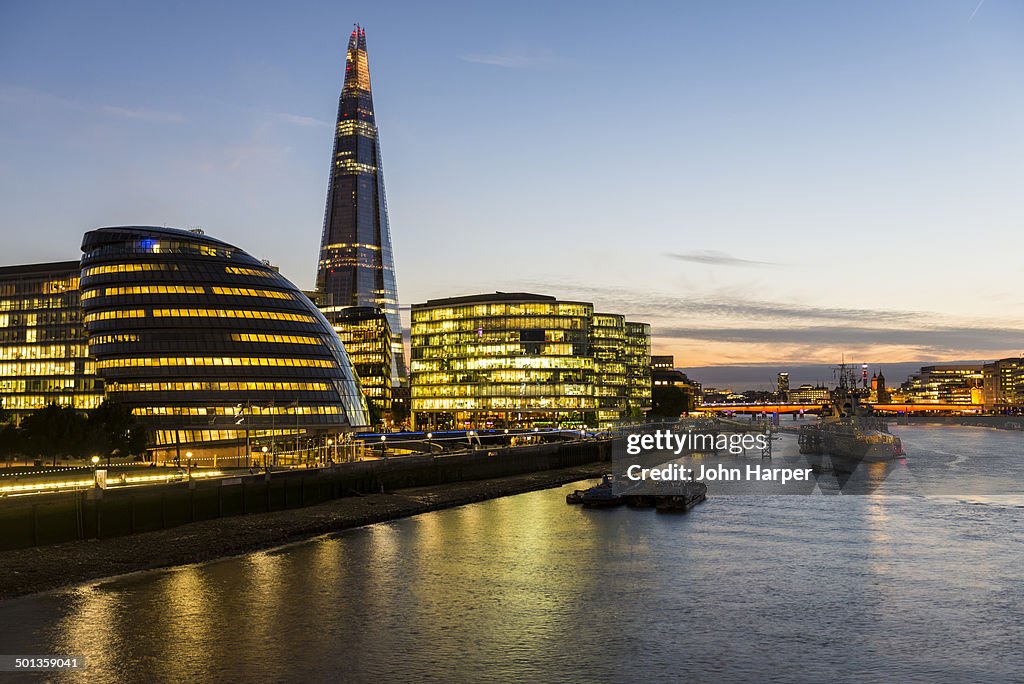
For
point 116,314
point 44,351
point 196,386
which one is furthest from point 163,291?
point 44,351

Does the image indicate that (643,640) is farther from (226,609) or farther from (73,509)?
(73,509)

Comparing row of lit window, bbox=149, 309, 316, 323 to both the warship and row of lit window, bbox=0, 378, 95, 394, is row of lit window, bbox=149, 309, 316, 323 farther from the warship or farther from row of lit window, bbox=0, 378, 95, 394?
the warship

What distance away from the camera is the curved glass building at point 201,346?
10962cm

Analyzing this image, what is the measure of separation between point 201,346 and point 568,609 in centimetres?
8247

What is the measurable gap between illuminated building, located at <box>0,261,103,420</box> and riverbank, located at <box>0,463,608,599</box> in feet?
198

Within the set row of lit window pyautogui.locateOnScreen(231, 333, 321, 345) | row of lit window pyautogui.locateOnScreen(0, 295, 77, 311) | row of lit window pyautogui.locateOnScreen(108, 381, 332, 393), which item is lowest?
row of lit window pyautogui.locateOnScreen(108, 381, 332, 393)

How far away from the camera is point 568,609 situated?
132 feet

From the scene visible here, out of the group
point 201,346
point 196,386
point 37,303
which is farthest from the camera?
point 37,303

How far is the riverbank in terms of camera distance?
43031mm

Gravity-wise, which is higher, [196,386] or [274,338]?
[274,338]

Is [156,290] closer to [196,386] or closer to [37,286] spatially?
[196,386]

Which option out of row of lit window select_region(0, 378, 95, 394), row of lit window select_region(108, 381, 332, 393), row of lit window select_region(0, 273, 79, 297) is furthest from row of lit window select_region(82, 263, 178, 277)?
row of lit window select_region(108, 381, 332, 393)

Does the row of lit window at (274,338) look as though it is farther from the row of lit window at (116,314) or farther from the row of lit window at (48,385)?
the row of lit window at (48,385)

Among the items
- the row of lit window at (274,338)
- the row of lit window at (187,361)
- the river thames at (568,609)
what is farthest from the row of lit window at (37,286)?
the river thames at (568,609)
